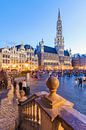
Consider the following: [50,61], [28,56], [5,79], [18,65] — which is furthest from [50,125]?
[50,61]

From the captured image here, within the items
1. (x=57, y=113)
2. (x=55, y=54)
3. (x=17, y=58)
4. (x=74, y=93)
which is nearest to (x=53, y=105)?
(x=57, y=113)

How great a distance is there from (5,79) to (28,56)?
3184 inches

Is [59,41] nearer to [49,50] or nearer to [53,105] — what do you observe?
[49,50]

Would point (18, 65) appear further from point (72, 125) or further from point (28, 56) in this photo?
point (72, 125)

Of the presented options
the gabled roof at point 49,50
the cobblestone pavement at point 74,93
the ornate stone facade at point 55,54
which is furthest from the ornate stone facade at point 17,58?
the cobblestone pavement at point 74,93

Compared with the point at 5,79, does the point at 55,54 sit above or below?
above

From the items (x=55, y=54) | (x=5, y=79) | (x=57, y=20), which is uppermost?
(x=57, y=20)

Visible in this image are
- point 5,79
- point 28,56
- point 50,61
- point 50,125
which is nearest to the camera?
point 50,125

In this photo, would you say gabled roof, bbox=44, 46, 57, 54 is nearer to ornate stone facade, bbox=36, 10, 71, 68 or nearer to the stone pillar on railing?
ornate stone facade, bbox=36, 10, 71, 68

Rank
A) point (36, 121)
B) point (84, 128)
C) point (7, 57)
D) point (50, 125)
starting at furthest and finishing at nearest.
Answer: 1. point (7, 57)
2. point (36, 121)
3. point (50, 125)
4. point (84, 128)

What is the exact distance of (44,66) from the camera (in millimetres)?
118812

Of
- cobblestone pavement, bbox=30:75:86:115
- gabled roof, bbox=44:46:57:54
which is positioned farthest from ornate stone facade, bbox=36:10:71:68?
cobblestone pavement, bbox=30:75:86:115

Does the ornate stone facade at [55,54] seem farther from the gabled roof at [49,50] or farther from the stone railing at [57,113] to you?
the stone railing at [57,113]

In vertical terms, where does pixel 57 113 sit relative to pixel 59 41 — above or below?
below
